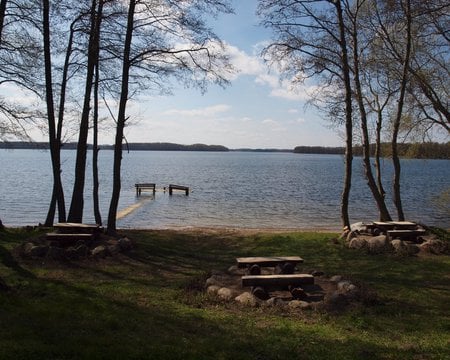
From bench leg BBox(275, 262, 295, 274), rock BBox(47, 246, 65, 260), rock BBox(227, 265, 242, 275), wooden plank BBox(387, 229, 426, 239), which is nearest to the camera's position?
bench leg BBox(275, 262, 295, 274)

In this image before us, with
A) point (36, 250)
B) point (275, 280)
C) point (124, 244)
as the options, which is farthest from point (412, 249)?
point (36, 250)

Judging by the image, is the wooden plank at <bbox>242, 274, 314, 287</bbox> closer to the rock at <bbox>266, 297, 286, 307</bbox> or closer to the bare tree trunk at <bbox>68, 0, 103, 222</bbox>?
→ the rock at <bbox>266, 297, 286, 307</bbox>

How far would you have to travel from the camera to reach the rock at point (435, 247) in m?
12.9

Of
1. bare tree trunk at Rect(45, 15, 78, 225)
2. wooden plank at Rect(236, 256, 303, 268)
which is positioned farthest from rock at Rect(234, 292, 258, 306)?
bare tree trunk at Rect(45, 15, 78, 225)

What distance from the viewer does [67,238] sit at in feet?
40.6

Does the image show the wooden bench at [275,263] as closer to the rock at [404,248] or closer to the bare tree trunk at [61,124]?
the rock at [404,248]

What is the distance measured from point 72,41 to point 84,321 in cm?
1294

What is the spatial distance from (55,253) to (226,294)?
202 inches

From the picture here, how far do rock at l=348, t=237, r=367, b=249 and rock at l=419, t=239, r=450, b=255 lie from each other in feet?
5.22

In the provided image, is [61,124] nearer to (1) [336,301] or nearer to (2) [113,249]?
(2) [113,249]

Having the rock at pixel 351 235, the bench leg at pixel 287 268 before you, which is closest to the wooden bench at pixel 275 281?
the bench leg at pixel 287 268

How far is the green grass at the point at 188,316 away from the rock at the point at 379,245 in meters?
0.72

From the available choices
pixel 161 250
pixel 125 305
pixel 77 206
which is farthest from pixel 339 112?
pixel 125 305

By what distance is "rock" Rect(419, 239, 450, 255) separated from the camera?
509 inches
